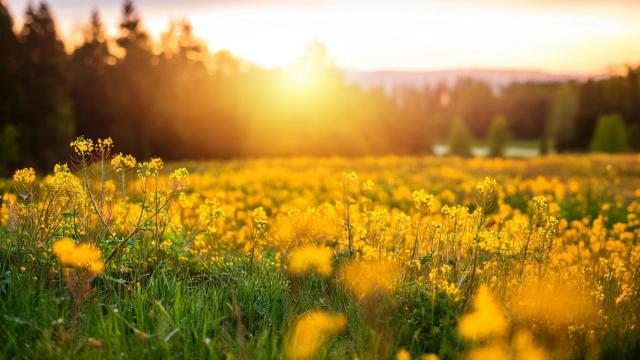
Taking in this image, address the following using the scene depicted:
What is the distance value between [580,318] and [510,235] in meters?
1.61

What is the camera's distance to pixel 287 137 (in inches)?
2041

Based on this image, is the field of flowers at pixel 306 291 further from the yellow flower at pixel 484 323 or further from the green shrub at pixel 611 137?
the green shrub at pixel 611 137

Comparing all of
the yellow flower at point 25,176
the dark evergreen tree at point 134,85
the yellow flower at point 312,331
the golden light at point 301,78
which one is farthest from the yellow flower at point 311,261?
the golden light at point 301,78

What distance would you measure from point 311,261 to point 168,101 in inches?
1840

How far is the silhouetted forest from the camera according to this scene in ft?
130

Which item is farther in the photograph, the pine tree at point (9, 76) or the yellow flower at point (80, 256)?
the pine tree at point (9, 76)

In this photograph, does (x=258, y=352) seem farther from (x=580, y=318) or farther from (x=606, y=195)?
(x=606, y=195)

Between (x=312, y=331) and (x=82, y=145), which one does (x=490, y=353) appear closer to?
(x=312, y=331)

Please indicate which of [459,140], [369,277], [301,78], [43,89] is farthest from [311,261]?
[459,140]

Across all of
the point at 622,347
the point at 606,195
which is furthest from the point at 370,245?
the point at 606,195

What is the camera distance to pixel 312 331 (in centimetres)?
420

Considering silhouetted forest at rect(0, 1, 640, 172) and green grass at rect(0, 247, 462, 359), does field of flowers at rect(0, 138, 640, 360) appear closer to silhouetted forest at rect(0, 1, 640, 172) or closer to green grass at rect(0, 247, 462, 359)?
green grass at rect(0, 247, 462, 359)

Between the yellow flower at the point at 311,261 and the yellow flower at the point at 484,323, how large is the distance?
58.0 inches

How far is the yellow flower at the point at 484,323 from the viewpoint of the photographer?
3912 millimetres
